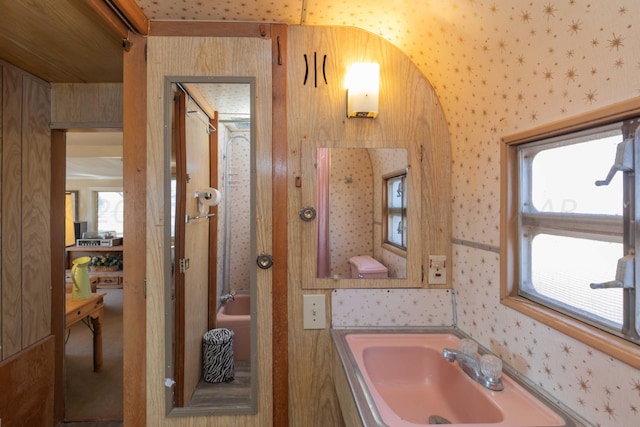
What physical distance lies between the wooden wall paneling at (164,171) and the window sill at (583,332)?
0.97m

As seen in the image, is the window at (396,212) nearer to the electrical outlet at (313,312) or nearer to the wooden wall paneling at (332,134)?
the wooden wall paneling at (332,134)

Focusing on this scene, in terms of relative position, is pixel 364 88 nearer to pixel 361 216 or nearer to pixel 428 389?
pixel 361 216

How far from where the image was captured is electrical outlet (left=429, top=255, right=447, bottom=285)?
1.35m

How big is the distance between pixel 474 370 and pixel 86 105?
250 cm

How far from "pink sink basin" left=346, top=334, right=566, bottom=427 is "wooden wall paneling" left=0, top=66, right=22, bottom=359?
1813mm

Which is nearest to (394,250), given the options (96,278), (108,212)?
(96,278)

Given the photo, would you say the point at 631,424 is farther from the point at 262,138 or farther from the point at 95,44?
the point at 95,44

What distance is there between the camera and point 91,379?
94.3 inches

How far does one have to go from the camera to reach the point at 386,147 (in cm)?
134

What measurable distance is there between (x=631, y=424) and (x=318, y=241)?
1.04 m

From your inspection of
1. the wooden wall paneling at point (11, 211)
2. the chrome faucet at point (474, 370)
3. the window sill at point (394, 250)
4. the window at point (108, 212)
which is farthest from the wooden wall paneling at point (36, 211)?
the window at point (108, 212)

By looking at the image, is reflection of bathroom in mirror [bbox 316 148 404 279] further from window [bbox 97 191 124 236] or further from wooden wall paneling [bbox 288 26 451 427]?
window [bbox 97 191 124 236]

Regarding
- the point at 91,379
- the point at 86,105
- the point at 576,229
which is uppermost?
the point at 86,105

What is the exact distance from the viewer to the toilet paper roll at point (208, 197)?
4.39 ft
